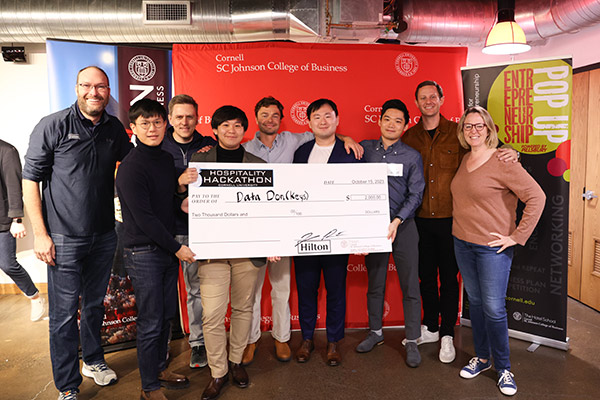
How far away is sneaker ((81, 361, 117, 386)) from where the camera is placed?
235cm

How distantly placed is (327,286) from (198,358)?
101cm

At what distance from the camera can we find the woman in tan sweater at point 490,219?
2102 mm

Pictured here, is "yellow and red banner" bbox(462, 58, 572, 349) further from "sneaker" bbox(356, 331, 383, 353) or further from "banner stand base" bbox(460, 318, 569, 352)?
"sneaker" bbox(356, 331, 383, 353)

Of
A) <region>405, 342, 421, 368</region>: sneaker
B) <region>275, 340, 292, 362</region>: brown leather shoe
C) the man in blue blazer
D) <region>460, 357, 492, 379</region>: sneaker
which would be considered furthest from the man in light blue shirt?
<region>460, 357, 492, 379</region>: sneaker

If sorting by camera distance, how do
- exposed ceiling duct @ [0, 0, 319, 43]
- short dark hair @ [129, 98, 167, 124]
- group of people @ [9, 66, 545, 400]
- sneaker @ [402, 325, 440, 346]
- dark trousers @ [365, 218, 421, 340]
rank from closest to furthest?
short dark hair @ [129, 98, 167, 124] → group of people @ [9, 66, 545, 400] → dark trousers @ [365, 218, 421, 340] → sneaker @ [402, 325, 440, 346] → exposed ceiling duct @ [0, 0, 319, 43]

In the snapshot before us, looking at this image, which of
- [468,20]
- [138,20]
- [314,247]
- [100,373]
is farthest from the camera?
[468,20]

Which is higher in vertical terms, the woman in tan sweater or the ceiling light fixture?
the ceiling light fixture

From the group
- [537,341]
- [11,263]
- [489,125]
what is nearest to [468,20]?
[489,125]

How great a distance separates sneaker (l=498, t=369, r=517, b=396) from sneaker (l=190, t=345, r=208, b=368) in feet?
6.11

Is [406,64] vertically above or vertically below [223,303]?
above

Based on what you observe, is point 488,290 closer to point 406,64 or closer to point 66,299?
point 406,64

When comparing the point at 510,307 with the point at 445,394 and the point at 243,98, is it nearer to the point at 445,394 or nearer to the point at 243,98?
the point at 445,394

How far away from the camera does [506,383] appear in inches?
87.4

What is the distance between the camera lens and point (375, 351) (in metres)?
2.74
